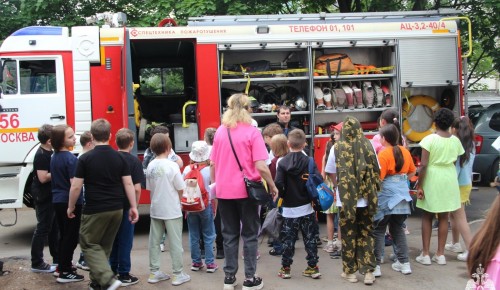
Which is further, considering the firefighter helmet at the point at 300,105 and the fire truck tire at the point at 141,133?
the firefighter helmet at the point at 300,105

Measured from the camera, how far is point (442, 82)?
9.65 m

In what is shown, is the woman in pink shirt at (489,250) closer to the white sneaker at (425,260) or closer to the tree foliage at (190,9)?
the white sneaker at (425,260)

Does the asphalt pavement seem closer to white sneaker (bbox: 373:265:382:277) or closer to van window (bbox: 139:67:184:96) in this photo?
white sneaker (bbox: 373:265:382:277)

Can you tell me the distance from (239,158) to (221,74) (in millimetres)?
3479

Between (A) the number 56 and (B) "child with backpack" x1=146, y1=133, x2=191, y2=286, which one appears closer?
(B) "child with backpack" x1=146, y1=133, x2=191, y2=286

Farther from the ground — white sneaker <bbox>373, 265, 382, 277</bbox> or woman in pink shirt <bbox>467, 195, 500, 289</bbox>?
woman in pink shirt <bbox>467, 195, 500, 289</bbox>

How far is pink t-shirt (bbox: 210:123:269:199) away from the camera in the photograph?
5.64 m

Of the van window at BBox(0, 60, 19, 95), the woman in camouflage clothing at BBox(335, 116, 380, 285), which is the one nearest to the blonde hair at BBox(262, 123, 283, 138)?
the woman in camouflage clothing at BBox(335, 116, 380, 285)

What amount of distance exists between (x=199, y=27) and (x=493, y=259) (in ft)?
23.0

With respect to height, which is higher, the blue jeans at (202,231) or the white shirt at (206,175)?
the white shirt at (206,175)

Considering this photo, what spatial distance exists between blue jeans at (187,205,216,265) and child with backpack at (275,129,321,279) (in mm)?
866

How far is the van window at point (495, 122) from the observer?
1248 cm

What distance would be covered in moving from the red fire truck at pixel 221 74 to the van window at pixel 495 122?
3.16 meters

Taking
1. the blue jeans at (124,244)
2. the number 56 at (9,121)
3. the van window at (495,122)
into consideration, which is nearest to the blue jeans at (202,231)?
the blue jeans at (124,244)
